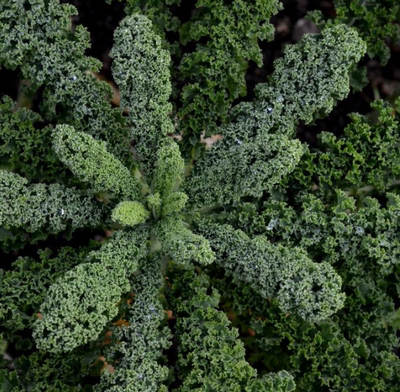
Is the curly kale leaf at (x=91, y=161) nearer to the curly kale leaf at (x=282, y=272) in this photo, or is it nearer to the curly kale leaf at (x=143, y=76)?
the curly kale leaf at (x=143, y=76)

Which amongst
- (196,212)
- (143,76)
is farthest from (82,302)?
(143,76)

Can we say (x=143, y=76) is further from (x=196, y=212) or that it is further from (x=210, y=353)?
(x=210, y=353)

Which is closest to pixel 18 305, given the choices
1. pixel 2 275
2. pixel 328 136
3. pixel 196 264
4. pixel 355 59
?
pixel 2 275

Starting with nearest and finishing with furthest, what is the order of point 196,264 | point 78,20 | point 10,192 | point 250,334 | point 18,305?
point 10,192
point 18,305
point 196,264
point 250,334
point 78,20

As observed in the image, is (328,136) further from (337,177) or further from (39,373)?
(39,373)

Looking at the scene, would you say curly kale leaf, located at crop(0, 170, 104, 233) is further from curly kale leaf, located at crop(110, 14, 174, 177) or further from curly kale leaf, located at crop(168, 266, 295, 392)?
curly kale leaf, located at crop(168, 266, 295, 392)

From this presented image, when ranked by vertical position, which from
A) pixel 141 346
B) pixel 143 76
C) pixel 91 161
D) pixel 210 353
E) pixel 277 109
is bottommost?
pixel 141 346

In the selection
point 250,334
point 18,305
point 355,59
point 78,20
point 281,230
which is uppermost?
point 355,59

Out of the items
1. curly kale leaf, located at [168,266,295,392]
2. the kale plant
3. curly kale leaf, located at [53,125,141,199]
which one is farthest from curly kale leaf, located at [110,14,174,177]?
curly kale leaf, located at [168,266,295,392]

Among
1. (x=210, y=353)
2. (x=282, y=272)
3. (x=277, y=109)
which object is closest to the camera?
(x=282, y=272)

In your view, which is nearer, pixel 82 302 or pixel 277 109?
pixel 82 302

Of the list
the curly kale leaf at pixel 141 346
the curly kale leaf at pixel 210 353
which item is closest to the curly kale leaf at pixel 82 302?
the curly kale leaf at pixel 141 346
